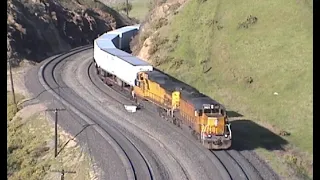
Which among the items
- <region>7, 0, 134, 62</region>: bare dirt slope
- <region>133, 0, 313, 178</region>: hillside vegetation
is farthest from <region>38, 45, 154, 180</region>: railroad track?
<region>7, 0, 134, 62</region>: bare dirt slope

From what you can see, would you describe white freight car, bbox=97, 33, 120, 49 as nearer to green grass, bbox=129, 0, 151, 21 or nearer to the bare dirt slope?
the bare dirt slope

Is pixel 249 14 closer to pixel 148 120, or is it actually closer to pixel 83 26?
pixel 148 120


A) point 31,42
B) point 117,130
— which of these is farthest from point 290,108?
point 31,42

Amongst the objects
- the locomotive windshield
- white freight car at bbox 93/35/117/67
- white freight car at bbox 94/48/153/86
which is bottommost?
the locomotive windshield

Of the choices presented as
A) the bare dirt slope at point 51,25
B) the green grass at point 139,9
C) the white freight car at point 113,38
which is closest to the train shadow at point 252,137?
the white freight car at point 113,38

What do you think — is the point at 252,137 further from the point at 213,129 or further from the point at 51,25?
the point at 51,25

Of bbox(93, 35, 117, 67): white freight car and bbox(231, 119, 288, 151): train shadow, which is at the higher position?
bbox(93, 35, 117, 67): white freight car
